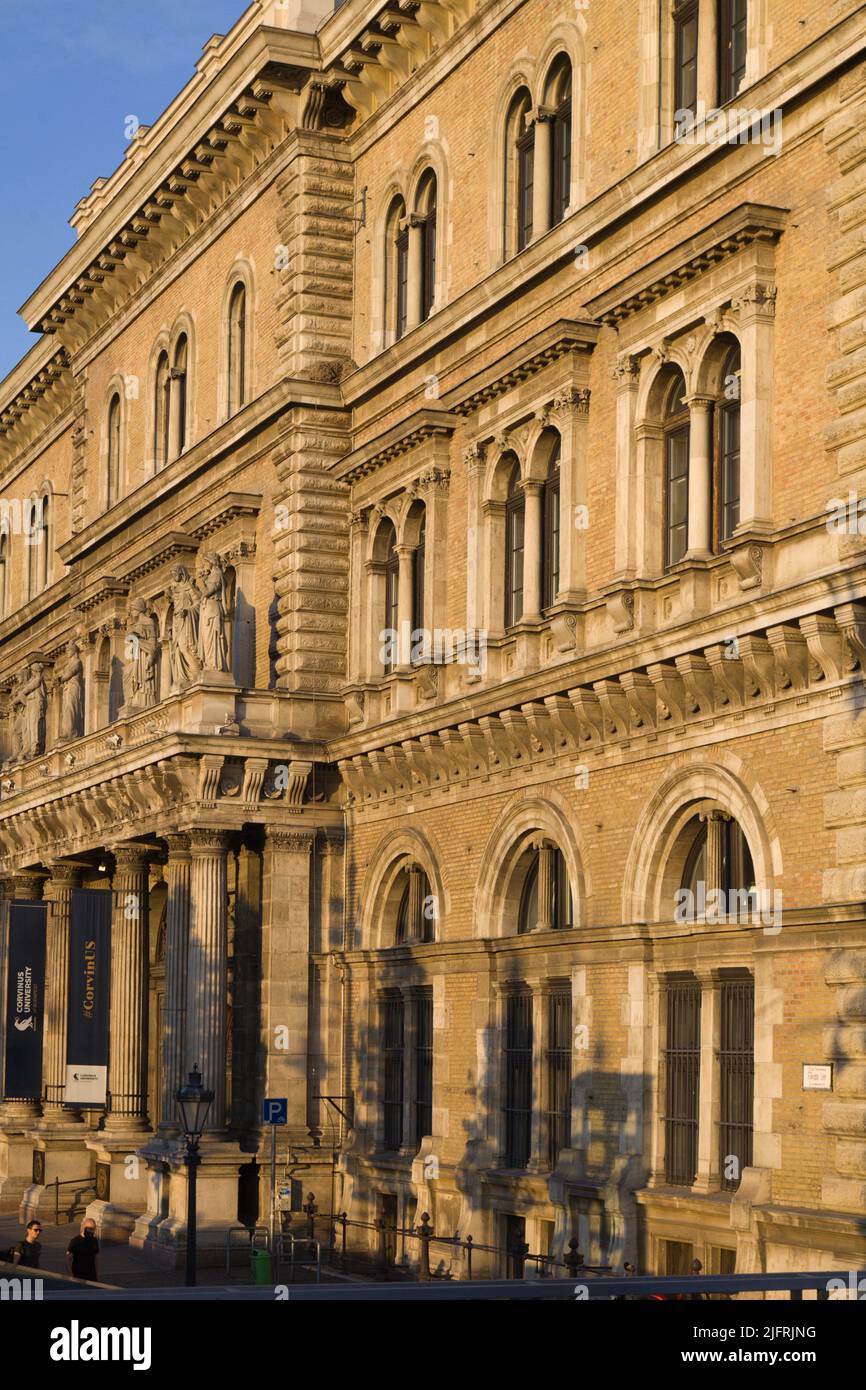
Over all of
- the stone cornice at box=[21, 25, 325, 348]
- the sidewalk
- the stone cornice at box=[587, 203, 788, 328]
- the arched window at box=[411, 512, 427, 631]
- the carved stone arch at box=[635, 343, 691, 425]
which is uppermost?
the stone cornice at box=[21, 25, 325, 348]

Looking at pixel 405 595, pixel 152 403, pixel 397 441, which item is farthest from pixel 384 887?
pixel 152 403

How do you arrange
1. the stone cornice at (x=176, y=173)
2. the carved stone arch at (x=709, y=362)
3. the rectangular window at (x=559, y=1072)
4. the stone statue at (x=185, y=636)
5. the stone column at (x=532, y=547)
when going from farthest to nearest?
the stone cornice at (x=176, y=173) → the stone statue at (x=185, y=636) → the stone column at (x=532, y=547) → the rectangular window at (x=559, y=1072) → the carved stone arch at (x=709, y=362)

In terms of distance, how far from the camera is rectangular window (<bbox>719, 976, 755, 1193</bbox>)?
2416 cm

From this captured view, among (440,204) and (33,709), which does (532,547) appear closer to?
(440,204)

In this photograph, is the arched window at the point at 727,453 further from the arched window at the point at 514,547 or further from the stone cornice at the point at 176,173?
the stone cornice at the point at 176,173

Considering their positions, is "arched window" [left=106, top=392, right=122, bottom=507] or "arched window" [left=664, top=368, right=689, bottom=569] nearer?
"arched window" [left=664, top=368, right=689, bottom=569]

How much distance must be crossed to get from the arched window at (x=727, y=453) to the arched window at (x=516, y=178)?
25.0ft

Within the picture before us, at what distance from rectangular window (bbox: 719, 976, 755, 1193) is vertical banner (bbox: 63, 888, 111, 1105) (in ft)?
64.2

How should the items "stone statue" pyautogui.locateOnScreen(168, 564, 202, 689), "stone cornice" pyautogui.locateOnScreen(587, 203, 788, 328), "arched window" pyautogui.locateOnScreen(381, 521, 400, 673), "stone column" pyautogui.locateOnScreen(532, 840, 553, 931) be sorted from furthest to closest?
1. "stone statue" pyautogui.locateOnScreen(168, 564, 202, 689)
2. "arched window" pyautogui.locateOnScreen(381, 521, 400, 673)
3. "stone column" pyautogui.locateOnScreen(532, 840, 553, 931)
4. "stone cornice" pyautogui.locateOnScreen(587, 203, 788, 328)

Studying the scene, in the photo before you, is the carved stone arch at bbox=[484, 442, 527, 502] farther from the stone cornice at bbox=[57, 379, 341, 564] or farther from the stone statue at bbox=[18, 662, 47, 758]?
the stone statue at bbox=[18, 662, 47, 758]

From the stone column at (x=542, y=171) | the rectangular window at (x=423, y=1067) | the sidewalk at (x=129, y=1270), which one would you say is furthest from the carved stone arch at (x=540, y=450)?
the sidewalk at (x=129, y=1270)

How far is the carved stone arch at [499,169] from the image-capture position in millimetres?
31969

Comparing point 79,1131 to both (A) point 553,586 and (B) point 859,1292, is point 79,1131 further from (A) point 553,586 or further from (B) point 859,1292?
(B) point 859,1292

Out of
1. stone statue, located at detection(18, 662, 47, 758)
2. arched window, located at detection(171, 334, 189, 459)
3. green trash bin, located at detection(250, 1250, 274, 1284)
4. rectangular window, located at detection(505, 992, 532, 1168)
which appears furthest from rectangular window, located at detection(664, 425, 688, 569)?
stone statue, located at detection(18, 662, 47, 758)
